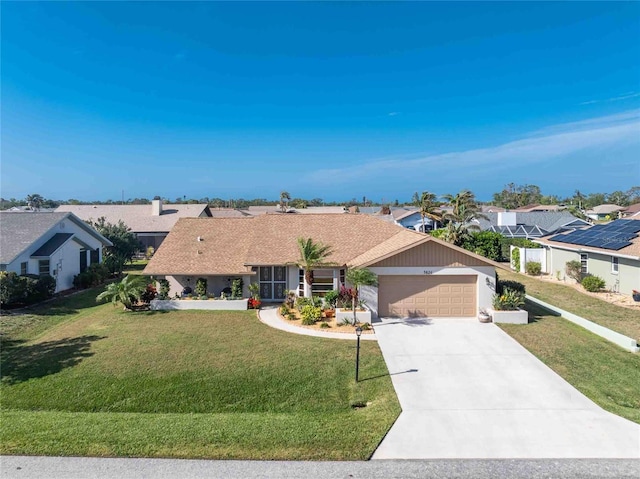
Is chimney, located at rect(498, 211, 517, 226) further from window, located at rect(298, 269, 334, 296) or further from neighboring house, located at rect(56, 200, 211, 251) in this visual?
neighboring house, located at rect(56, 200, 211, 251)

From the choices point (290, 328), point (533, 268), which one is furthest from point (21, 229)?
point (533, 268)

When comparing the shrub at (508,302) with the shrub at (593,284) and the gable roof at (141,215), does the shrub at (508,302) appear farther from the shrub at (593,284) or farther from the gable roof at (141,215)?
the gable roof at (141,215)

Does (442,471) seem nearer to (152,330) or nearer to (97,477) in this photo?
(97,477)

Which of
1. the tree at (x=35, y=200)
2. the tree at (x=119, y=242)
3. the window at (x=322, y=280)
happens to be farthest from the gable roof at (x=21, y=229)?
the tree at (x=35, y=200)

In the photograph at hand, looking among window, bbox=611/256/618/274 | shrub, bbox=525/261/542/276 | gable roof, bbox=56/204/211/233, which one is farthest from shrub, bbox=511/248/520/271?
gable roof, bbox=56/204/211/233

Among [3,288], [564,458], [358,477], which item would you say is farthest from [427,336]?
[3,288]
